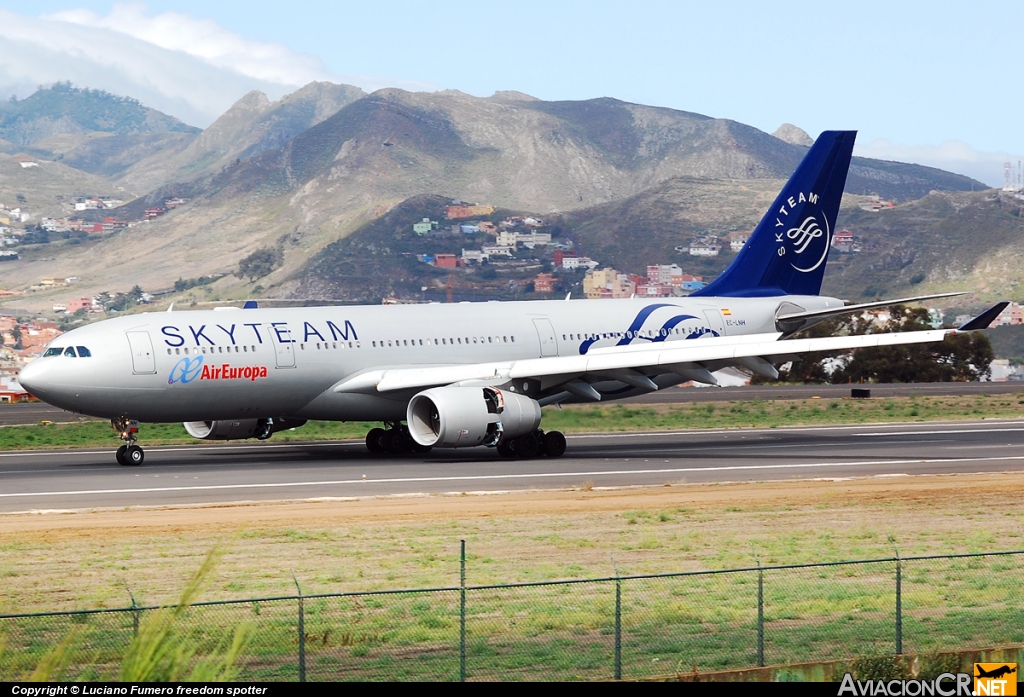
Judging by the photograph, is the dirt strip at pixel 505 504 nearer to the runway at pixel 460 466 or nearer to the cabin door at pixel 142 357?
the runway at pixel 460 466

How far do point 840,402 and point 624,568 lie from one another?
4740 centimetres

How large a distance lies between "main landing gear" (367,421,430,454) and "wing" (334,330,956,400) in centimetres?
270

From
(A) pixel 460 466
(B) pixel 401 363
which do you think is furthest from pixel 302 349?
(A) pixel 460 466

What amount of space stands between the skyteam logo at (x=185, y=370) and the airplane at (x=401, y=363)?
0.09 feet

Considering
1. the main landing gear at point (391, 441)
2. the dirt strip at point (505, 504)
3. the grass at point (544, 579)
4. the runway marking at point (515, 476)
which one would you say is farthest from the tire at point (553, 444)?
the grass at point (544, 579)

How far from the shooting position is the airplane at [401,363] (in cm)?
3762

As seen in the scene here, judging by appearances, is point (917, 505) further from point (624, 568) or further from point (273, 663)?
point (273, 663)

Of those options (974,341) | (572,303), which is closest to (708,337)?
(572,303)

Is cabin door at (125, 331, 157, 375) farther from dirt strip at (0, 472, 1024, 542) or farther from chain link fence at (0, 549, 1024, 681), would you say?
chain link fence at (0, 549, 1024, 681)

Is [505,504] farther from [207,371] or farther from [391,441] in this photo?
[391,441]

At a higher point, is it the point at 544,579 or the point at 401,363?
the point at 401,363

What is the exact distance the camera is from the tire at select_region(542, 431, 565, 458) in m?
42.0

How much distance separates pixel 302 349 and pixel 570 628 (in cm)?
2325

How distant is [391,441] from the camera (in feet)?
144
